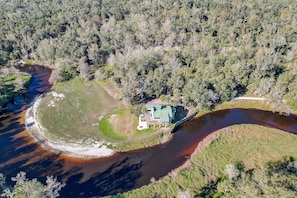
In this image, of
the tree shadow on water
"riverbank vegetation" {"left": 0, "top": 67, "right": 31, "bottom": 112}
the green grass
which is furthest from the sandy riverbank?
"riverbank vegetation" {"left": 0, "top": 67, "right": 31, "bottom": 112}

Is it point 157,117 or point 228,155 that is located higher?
point 157,117

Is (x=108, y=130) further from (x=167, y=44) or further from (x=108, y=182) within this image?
(x=167, y=44)

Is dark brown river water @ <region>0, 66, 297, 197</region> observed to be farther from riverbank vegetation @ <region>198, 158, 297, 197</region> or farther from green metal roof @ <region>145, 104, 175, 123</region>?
riverbank vegetation @ <region>198, 158, 297, 197</region>

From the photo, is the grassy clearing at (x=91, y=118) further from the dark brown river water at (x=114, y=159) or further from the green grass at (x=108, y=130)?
the dark brown river water at (x=114, y=159)

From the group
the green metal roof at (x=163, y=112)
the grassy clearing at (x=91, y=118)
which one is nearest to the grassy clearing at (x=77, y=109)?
the grassy clearing at (x=91, y=118)

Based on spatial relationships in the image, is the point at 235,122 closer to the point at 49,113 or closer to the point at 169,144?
the point at 169,144

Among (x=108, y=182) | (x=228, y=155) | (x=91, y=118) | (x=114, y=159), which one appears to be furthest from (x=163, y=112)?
(x=108, y=182)

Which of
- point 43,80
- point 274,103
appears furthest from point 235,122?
point 43,80
